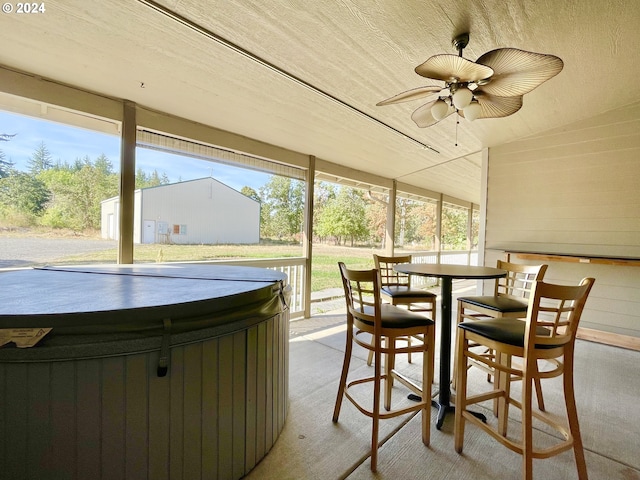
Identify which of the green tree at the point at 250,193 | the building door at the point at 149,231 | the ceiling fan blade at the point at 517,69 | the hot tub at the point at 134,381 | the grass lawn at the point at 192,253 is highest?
the ceiling fan blade at the point at 517,69

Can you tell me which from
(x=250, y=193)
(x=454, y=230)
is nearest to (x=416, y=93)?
(x=250, y=193)

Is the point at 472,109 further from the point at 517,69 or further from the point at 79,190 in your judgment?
the point at 79,190

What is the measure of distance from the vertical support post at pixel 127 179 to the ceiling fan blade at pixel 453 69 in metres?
2.60

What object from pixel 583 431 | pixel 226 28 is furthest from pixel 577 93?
pixel 226 28

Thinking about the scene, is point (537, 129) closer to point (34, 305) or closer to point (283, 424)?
point (283, 424)

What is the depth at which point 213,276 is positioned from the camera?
2.08m

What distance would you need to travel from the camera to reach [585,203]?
408cm

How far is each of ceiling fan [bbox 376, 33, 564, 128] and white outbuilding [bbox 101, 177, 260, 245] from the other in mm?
2539

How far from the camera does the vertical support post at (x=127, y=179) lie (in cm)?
284

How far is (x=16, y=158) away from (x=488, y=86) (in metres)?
3.68

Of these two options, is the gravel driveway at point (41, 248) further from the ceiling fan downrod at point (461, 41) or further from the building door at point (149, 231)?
the ceiling fan downrod at point (461, 41)

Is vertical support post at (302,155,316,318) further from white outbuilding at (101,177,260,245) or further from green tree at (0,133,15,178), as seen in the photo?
green tree at (0,133,15,178)

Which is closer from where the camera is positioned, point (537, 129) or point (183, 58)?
point (183, 58)
